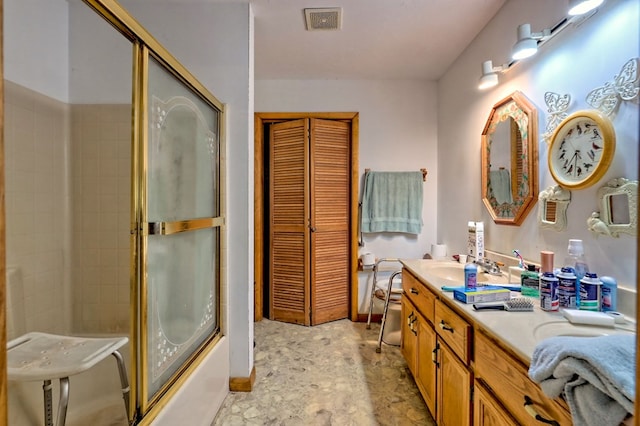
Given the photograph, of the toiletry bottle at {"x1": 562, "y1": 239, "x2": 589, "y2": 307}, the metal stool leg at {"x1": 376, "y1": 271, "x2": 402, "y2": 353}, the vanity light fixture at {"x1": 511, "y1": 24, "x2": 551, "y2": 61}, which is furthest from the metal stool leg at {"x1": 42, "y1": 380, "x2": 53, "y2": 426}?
the vanity light fixture at {"x1": 511, "y1": 24, "x2": 551, "y2": 61}

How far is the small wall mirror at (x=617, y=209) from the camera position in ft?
3.22

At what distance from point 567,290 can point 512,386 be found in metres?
0.50

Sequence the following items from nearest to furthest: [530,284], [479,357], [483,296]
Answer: [479,357] < [483,296] < [530,284]

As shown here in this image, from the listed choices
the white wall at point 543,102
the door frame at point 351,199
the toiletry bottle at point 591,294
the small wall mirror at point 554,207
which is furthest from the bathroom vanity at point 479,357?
the door frame at point 351,199

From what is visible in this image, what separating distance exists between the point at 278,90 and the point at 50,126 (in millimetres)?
1826

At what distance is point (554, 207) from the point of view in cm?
Result: 134

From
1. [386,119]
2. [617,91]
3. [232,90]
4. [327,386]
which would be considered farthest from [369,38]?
[327,386]

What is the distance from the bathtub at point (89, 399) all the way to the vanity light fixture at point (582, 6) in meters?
2.40

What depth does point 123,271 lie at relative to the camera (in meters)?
1.76

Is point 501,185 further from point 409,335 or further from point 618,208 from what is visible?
point 409,335

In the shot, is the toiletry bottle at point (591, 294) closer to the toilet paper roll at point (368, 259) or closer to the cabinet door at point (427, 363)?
the cabinet door at point (427, 363)

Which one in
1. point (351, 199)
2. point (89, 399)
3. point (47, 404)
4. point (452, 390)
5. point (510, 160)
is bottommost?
point (89, 399)

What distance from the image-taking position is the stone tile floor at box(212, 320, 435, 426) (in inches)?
61.7

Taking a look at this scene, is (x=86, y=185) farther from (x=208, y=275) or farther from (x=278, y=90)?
(x=278, y=90)
